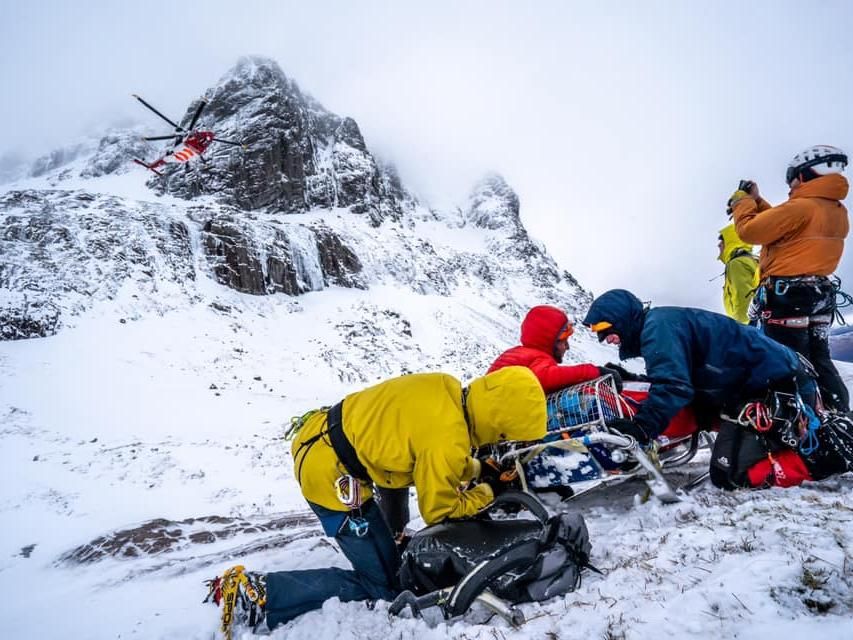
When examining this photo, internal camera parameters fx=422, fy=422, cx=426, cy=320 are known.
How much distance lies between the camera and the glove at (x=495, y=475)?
3455 millimetres

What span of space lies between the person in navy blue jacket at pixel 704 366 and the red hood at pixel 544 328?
3.95 feet

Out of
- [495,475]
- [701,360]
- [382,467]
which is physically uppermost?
[701,360]

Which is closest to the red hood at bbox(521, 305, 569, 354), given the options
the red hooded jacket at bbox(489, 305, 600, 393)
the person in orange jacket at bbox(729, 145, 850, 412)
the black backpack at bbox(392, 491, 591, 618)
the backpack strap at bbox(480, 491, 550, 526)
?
the red hooded jacket at bbox(489, 305, 600, 393)

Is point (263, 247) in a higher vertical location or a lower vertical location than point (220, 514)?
higher

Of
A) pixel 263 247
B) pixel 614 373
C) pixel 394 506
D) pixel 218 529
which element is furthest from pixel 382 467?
pixel 263 247

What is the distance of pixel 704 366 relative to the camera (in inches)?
131

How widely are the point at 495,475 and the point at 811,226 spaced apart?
11.9 feet

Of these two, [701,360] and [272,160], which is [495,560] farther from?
[272,160]

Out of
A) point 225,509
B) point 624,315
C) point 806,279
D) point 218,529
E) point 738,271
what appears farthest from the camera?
point 225,509

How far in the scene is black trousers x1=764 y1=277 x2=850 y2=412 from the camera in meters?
3.84

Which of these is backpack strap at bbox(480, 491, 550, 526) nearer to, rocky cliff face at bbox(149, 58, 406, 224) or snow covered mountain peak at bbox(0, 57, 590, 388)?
snow covered mountain peak at bbox(0, 57, 590, 388)

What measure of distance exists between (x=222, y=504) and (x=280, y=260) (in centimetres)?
1832

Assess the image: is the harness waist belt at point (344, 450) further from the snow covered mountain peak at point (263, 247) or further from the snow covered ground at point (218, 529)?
the snow covered mountain peak at point (263, 247)

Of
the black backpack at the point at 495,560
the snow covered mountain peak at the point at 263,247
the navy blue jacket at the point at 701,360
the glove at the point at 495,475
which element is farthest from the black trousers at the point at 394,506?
the snow covered mountain peak at the point at 263,247
